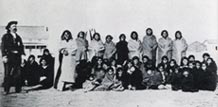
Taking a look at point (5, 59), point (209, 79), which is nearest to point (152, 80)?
point (209, 79)

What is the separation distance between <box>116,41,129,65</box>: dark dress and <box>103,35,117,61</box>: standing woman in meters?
0.02

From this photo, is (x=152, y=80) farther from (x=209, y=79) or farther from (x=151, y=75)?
(x=209, y=79)

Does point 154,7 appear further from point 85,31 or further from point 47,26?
point 47,26

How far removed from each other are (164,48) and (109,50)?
244 millimetres

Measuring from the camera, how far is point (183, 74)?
4.99 ft

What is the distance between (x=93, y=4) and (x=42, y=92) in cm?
44

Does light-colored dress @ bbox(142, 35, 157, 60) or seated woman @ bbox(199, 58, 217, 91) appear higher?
light-colored dress @ bbox(142, 35, 157, 60)

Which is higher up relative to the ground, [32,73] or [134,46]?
[134,46]

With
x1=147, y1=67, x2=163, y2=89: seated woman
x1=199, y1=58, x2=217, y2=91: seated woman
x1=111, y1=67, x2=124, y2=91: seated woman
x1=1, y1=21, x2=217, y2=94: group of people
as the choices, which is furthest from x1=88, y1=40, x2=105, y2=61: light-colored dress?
x1=199, y1=58, x2=217, y2=91: seated woman

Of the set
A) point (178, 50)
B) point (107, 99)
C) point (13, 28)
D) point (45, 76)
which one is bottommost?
point (107, 99)

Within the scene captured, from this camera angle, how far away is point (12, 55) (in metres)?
1.48

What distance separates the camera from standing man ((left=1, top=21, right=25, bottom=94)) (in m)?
1.47

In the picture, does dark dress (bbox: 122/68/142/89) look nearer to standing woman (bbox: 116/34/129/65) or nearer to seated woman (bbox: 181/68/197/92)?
standing woman (bbox: 116/34/129/65)

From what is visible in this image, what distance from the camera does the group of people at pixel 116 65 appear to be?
1.49 metres
